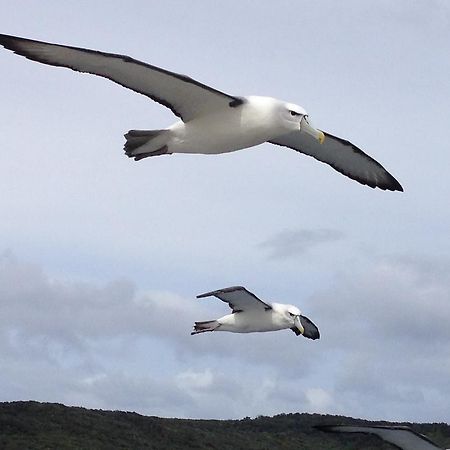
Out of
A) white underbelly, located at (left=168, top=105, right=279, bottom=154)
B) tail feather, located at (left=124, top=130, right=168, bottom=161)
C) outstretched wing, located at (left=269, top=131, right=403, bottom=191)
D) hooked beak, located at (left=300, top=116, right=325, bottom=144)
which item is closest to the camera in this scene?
white underbelly, located at (left=168, top=105, right=279, bottom=154)

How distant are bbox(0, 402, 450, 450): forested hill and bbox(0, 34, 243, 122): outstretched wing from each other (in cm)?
1991

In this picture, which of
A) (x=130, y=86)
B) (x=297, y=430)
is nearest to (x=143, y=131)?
(x=130, y=86)

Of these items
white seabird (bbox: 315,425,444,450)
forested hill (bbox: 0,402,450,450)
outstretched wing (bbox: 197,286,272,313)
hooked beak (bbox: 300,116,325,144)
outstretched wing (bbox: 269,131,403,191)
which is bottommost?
white seabird (bbox: 315,425,444,450)

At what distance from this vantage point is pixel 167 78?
48.0ft

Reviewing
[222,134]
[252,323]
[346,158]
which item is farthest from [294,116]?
[252,323]

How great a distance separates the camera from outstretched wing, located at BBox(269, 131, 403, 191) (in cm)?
2052

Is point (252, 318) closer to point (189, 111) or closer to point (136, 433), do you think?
point (189, 111)

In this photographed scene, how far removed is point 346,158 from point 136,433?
18946 mm

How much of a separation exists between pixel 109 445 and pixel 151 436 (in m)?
3.08

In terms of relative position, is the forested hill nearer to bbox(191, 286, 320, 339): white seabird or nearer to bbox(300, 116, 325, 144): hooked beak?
bbox(191, 286, 320, 339): white seabird

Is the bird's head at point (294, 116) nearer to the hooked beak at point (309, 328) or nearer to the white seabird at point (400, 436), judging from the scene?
the white seabird at point (400, 436)

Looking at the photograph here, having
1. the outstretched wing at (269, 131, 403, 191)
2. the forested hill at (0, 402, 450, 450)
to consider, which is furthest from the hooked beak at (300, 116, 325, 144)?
the forested hill at (0, 402, 450, 450)

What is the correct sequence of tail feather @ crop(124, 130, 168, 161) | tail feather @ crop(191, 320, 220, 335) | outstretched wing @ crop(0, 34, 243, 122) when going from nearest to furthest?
outstretched wing @ crop(0, 34, 243, 122) < tail feather @ crop(124, 130, 168, 161) < tail feather @ crop(191, 320, 220, 335)

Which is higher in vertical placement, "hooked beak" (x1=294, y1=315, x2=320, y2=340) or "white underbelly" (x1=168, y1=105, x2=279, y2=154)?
"hooked beak" (x1=294, y1=315, x2=320, y2=340)
